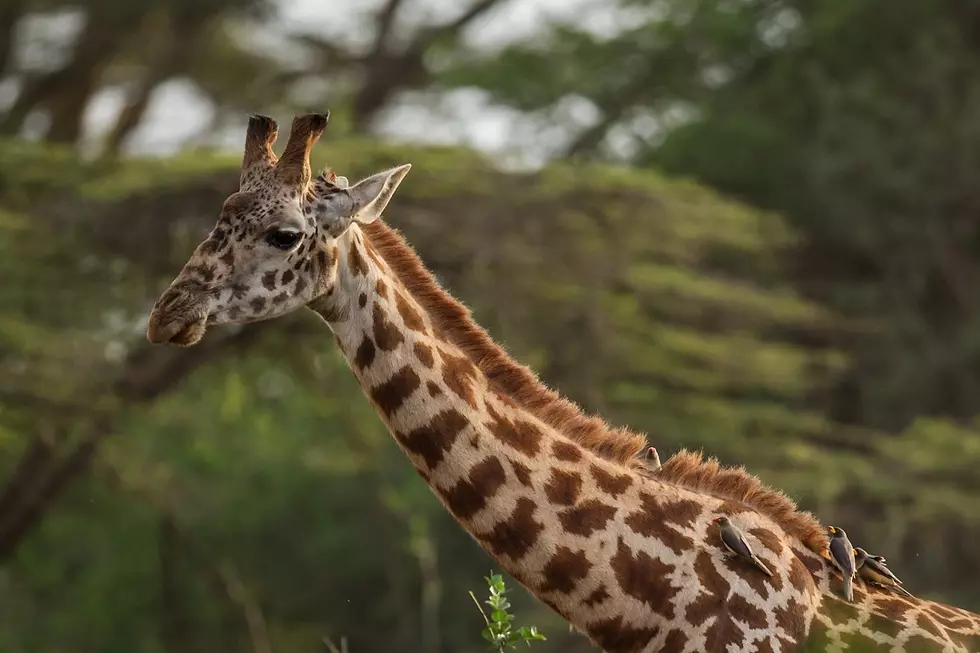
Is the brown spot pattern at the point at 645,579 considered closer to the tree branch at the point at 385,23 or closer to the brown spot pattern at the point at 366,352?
the brown spot pattern at the point at 366,352

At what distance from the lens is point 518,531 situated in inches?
251

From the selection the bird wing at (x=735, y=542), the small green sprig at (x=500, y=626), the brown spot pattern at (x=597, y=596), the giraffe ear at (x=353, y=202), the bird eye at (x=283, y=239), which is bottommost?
the small green sprig at (x=500, y=626)

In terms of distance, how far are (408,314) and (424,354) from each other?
19 centimetres

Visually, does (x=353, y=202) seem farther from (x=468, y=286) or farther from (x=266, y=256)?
(x=468, y=286)

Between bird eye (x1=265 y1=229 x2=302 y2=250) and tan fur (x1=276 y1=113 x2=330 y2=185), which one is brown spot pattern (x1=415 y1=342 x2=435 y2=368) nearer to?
bird eye (x1=265 y1=229 x2=302 y2=250)

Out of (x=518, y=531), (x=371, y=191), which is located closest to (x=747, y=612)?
(x=518, y=531)

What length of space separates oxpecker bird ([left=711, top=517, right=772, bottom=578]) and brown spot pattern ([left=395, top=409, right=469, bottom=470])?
1.04 metres

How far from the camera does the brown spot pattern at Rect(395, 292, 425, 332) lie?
661cm

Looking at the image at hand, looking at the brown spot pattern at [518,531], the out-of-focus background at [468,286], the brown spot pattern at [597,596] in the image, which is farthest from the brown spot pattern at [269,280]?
the out-of-focus background at [468,286]

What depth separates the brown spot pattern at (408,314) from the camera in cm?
661

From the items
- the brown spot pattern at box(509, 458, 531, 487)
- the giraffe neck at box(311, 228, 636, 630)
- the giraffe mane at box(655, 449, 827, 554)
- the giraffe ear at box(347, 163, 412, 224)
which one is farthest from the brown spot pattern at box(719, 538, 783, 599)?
the giraffe ear at box(347, 163, 412, 224)

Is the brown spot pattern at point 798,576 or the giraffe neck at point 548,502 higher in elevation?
the brown spot pattern at point 798,576

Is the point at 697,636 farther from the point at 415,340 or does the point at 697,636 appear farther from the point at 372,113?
the point at 372,113

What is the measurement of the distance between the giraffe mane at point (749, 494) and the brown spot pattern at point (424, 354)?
1.00 metres
